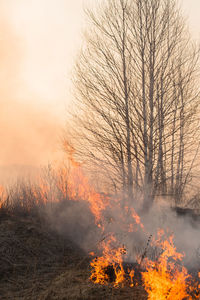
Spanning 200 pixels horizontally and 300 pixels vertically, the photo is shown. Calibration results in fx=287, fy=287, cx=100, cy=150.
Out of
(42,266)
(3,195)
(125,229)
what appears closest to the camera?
(42,266)

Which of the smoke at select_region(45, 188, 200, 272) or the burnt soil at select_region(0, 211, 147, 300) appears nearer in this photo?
the burnt soil at select_region(0, 211, 147, 300)

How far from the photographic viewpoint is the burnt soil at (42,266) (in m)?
4.43

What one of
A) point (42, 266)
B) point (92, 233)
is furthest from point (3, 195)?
point (42, 266)

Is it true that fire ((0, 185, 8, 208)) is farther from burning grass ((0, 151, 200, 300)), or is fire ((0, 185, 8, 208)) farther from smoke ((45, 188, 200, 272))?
smoke ((45, 188, 200, 272))

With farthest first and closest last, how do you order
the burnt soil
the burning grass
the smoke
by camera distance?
the smoke
the burning grass
the burnt soil

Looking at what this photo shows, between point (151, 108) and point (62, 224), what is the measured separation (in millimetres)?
4669

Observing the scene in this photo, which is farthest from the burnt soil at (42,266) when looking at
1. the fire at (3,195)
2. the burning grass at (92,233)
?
the fire at (3,195)

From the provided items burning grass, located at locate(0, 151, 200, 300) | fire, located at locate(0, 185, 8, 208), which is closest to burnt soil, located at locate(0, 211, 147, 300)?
burning grass, located at locate(0, 151, 200, 300)

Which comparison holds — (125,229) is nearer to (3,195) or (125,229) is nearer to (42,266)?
(42,266)

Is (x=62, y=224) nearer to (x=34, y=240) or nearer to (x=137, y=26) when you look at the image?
(x=34, y=240)

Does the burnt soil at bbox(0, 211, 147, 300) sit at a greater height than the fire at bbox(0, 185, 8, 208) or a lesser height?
lesser

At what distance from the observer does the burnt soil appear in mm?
4427

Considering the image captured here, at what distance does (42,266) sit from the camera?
6711 mm

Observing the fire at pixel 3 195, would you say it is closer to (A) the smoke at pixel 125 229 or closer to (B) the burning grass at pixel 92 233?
(B) the burning grass at pixel 92 233
